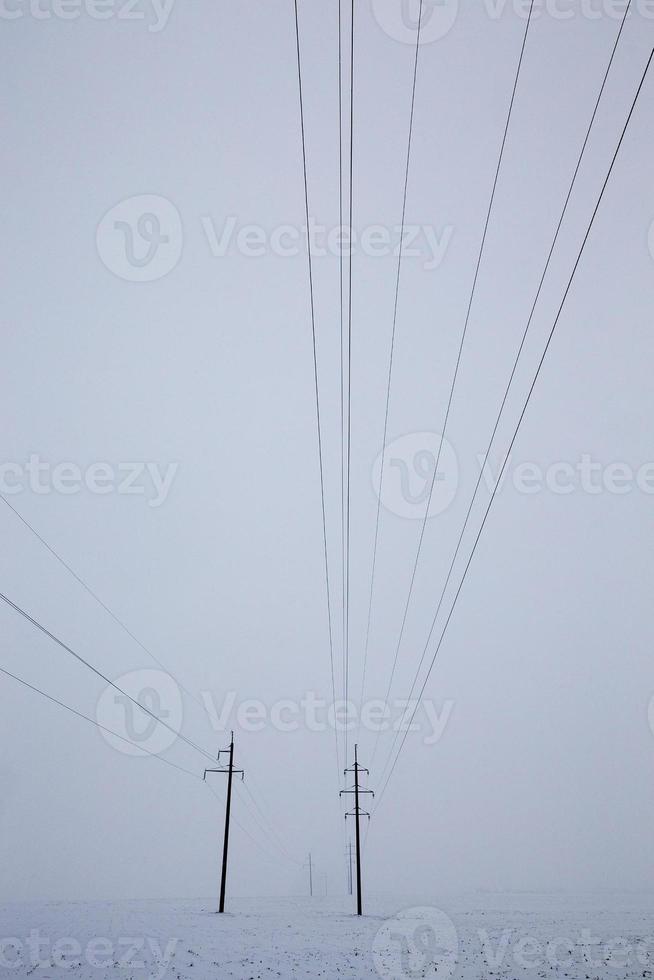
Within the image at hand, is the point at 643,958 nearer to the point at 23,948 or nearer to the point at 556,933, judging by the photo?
the point at 556,933

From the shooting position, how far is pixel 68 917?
29031mm

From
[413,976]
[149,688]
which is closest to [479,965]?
[413,976]

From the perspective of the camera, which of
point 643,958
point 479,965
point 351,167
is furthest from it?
point 643,958

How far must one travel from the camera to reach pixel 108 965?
1568cm

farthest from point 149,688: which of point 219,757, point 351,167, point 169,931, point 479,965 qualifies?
point 351,167

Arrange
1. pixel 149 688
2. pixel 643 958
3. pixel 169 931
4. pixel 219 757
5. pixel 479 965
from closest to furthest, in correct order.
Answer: pixel 479 965, pixel 643 958, pixel 169 931, pixel 219 757, pixel 149 688

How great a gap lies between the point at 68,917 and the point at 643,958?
921 inches

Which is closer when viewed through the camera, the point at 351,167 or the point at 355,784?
the point at 351,167

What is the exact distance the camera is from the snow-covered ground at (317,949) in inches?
590

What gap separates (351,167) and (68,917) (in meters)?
32.3

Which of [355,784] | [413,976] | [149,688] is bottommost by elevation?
[413,976]

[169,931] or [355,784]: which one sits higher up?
[355,784]

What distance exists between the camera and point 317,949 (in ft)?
62.0

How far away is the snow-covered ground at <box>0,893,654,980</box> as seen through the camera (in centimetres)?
1499
